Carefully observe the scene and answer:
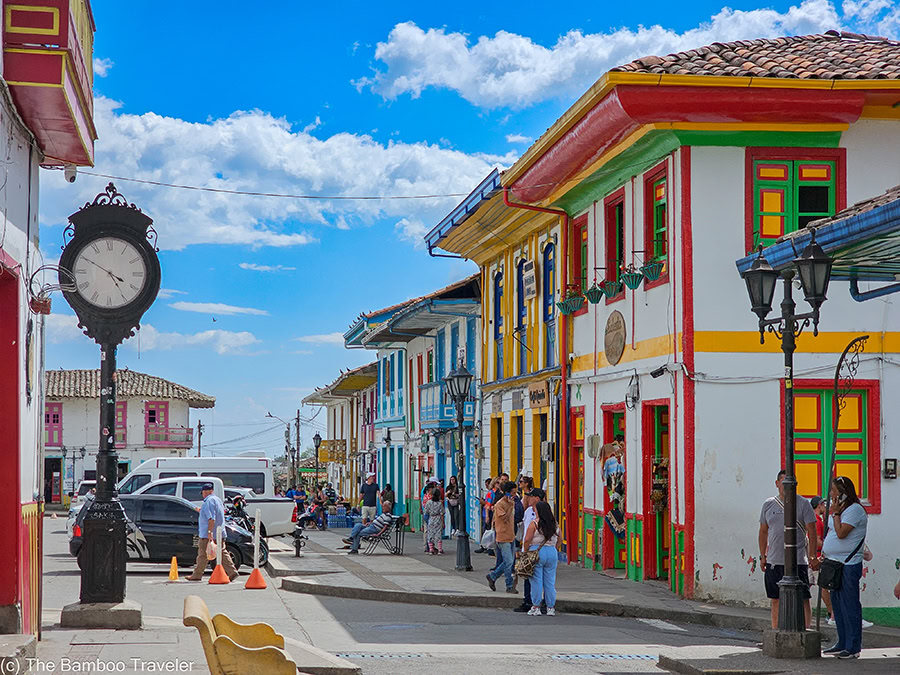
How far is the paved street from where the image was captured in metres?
11.5

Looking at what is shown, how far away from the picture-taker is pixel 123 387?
7912 cm

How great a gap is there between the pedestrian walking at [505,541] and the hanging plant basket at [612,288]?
146 inches

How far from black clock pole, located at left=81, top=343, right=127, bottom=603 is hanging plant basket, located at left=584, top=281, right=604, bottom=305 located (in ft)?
31.6

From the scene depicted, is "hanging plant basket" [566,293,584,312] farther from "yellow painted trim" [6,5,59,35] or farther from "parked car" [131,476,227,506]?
"yellow painted trim" [6,5,59,35]

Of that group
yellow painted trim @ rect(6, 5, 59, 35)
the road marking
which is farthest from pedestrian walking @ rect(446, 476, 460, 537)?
yellow painted trim @ rect(6, 5, 59, 35)

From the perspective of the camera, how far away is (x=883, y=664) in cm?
1144

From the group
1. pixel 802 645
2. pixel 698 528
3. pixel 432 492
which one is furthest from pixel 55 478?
pixel 802 645

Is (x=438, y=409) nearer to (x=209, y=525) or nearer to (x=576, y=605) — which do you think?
(x=209, y=525)

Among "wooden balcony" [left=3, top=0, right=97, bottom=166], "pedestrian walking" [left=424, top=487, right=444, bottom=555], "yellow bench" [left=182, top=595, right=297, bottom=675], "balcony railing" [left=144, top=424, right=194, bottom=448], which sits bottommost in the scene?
"pedestrian walking" [left=424, top=487, right=444, bottom=555]

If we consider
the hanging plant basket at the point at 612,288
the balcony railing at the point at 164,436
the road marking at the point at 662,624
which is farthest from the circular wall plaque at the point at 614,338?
the balcony railing at the point at 164,436

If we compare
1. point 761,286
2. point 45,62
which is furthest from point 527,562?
point 45,62

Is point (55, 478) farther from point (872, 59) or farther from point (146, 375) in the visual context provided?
point (872, 59)

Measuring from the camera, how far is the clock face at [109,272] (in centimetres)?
1266

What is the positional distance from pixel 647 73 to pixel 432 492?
12.4 meters
